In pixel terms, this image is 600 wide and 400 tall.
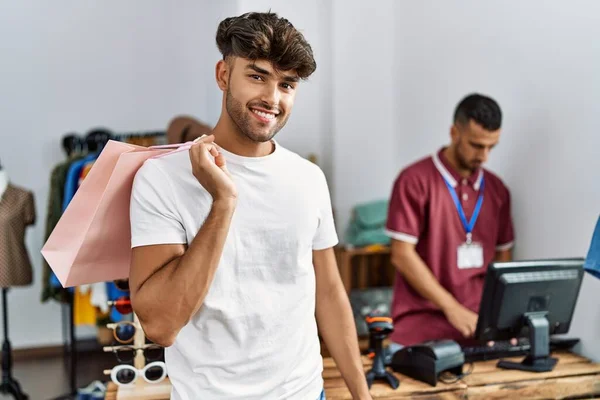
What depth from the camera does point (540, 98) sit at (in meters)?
3.10

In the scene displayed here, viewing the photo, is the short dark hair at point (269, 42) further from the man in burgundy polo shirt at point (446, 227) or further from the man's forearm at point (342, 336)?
the man in burgundy polo shirt at point (446, 227)

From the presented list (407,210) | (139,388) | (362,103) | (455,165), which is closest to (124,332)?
(139,388)

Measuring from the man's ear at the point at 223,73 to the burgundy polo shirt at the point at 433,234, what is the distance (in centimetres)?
154

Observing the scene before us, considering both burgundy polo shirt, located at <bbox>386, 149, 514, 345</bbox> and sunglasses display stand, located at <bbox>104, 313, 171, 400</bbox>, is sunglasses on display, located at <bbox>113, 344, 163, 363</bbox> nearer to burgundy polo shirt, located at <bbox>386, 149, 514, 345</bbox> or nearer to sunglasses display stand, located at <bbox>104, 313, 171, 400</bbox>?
sunglasses display stand, located at <bbox>104, 313, 171, 400</bbox>

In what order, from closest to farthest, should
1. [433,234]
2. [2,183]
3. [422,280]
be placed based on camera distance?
[422,280], [433,234], [2,183]

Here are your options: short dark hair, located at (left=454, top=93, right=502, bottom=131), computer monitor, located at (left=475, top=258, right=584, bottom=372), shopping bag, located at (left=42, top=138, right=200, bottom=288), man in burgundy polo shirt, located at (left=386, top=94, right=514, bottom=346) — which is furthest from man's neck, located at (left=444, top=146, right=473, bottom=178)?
shopping bag, located at (left=42, top=138, right=200, bottom=288)

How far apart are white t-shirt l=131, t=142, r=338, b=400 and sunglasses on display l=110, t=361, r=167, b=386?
30.7 inches

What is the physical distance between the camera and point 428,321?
3055mm

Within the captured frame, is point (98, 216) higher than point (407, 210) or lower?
higher

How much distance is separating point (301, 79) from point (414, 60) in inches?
114

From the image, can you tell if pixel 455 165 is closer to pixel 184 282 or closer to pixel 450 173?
pixel 450 173

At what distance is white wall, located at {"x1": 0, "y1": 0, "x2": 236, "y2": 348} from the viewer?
5730 millimetres

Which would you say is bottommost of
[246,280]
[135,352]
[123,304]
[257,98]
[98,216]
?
[135,352]

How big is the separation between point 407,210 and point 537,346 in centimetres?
75
